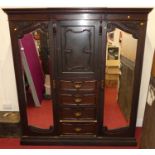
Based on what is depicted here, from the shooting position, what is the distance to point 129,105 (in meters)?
2.56

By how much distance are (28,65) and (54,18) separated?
679mm

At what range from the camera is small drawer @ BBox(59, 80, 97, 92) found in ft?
7.84

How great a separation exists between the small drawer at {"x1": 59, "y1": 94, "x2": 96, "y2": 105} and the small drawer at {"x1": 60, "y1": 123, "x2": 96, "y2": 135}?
306 millimetres

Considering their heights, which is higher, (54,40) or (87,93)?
(54,40)

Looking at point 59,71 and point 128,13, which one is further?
point 59,71

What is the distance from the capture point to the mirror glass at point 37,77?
2.33 metres

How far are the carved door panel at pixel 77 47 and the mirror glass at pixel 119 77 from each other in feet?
0.63

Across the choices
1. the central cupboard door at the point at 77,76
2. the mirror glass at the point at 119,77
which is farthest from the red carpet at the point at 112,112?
the central cupboard door at the point at 77,76

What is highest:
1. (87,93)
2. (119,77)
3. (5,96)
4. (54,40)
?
(54,40)

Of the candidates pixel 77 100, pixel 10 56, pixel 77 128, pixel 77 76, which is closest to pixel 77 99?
pixel 77 100
